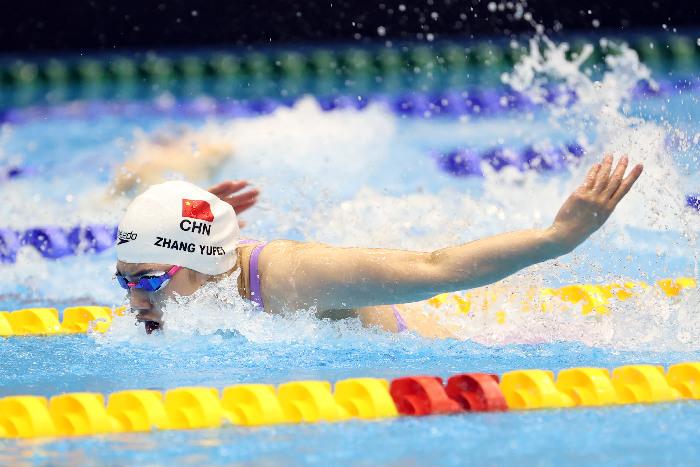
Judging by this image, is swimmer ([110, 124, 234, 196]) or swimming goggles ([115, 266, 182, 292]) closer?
swimming goggles ([115, 266, 182, 292])

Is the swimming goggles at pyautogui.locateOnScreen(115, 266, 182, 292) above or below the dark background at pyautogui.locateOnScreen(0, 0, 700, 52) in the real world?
below

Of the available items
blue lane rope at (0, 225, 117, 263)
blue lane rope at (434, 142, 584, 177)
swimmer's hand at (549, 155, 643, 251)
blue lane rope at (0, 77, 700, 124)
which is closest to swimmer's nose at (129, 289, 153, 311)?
swimmer's hand at (549, 155, 643, 251)

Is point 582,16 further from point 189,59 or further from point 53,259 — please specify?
point 53,259

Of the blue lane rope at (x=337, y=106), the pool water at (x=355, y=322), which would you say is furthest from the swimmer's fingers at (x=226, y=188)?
the blue lane rope at (x=337, y=106)

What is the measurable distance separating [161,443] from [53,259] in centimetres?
513

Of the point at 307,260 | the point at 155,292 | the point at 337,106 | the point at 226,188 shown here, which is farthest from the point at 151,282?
the point at 337,106

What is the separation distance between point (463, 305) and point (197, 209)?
1408 millimetres

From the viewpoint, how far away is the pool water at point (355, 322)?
213 centimetres

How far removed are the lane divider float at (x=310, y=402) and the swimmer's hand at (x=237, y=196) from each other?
1375 millimetres

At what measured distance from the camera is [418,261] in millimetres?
2760

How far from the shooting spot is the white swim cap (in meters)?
3.16

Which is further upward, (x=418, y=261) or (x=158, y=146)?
(x=158, y=146)

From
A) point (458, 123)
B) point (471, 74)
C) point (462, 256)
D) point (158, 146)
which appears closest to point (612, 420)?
point (462, 256)

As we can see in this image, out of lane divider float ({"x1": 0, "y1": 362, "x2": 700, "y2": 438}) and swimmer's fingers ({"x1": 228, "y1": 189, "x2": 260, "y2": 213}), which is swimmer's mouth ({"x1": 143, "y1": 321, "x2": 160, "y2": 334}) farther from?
lane divider float ({"x1": 0, "y1": 362, "x2": 700, "y2": 438})
